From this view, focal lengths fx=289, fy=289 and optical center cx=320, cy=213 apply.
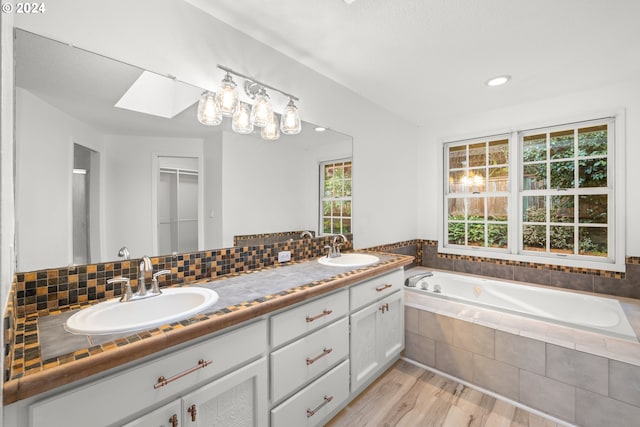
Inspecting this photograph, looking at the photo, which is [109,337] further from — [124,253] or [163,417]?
[124,253]

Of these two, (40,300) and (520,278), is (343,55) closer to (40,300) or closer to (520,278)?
(40,300)

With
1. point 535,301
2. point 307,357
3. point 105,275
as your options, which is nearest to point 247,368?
point 307,357

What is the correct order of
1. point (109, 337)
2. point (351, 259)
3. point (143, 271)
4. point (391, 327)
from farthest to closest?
point (351, 259) < point (391, 327) < point (143, 271) < point (109, 337)

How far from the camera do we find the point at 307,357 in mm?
1446

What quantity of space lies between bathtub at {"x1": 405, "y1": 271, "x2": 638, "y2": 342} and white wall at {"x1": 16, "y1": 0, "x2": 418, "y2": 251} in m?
0.66

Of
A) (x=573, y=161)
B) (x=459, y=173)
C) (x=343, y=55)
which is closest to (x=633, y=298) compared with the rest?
(x=573, y=161)

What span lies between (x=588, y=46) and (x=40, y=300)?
3224mm

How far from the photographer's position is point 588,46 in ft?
6.12

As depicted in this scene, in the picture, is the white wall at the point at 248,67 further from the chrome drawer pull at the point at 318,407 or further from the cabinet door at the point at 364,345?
the chrome drawer pull at the point at 318,407

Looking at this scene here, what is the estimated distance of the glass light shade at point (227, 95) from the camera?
1.58 m

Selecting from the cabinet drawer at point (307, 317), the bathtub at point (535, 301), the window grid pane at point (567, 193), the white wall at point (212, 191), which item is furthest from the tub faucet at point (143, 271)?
the window grid pane at point (567, 193)

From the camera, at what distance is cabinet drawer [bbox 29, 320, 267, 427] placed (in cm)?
76

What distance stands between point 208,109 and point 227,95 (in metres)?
0.13

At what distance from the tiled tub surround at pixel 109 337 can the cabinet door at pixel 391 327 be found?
0.68 m
